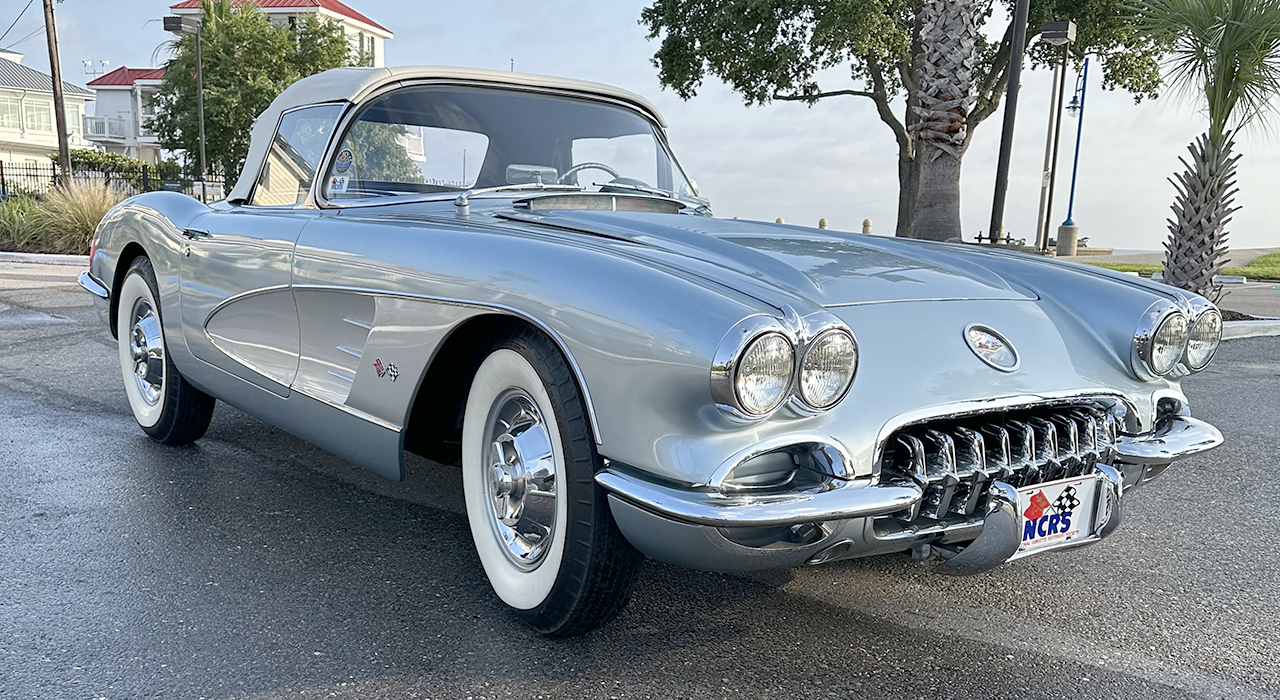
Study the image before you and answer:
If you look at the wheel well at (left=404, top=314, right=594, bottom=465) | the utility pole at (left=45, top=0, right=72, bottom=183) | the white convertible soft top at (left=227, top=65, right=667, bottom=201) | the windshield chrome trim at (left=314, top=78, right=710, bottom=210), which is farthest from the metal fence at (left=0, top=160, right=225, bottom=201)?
the wheel well at (left=404, top=314, right=594, bottom=465)

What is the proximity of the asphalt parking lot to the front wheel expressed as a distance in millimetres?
127

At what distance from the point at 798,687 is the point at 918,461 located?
1.85 feet

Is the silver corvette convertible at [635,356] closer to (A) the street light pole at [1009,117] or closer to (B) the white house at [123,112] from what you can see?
(A) the street light pole at [1009,117]

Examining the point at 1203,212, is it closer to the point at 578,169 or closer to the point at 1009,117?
the point at 1009,117

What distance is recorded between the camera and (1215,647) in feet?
8.19

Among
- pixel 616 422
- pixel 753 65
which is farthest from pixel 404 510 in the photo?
pixel 753 65

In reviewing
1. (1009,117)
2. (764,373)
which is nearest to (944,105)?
(1009,117)

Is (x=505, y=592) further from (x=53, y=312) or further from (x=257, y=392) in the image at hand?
(x=53, y=312)

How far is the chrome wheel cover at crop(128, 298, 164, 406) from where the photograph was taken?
4.16 metres

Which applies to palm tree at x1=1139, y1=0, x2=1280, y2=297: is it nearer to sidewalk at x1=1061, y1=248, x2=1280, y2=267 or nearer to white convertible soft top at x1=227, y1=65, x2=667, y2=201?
white convertible soft top at x1=227, y1=65, x2=667, y2=201

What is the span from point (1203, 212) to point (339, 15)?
1872 inches

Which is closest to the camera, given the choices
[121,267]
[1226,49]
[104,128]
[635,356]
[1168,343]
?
[635,356]

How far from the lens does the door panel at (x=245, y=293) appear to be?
10.3ft

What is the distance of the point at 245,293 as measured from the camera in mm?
3332
